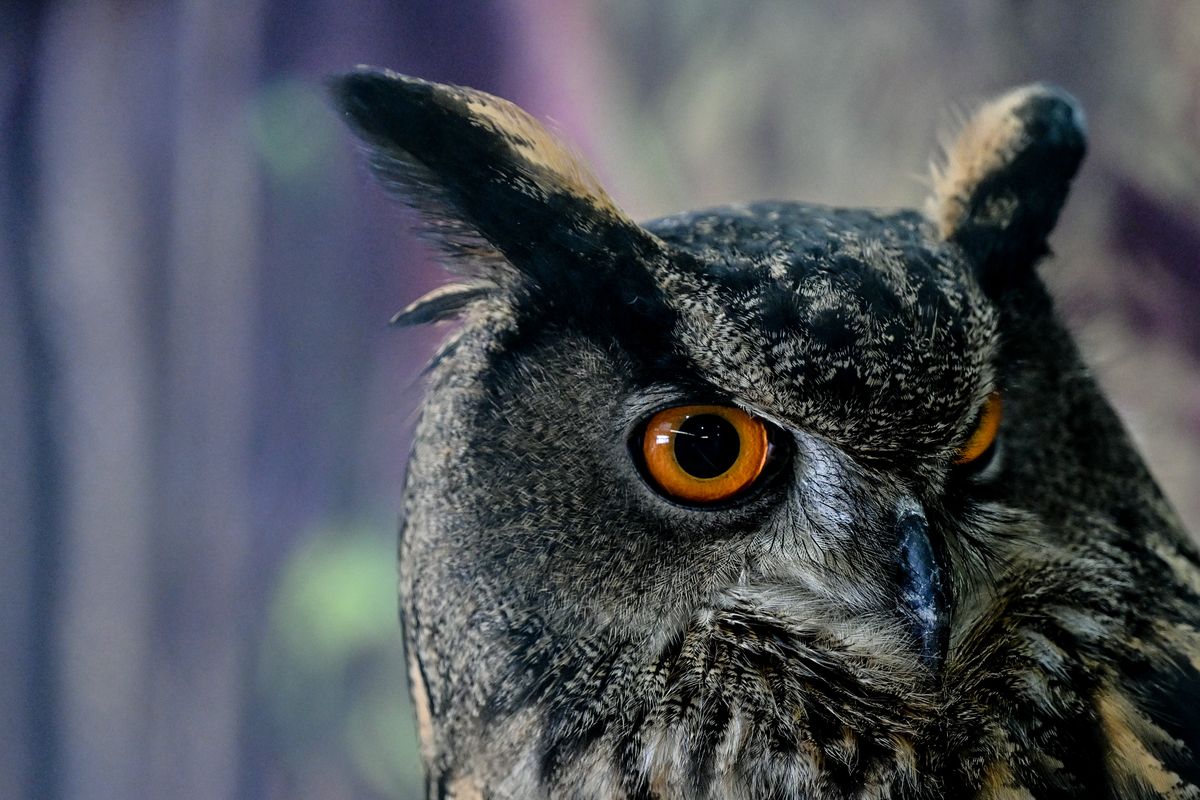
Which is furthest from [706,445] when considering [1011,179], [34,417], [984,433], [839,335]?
[34,417]

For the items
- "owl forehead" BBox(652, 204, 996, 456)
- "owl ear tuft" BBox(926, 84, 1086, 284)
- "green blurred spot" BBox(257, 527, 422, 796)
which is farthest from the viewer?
"green blurred spot" BBox(257, 527, 422, 796)

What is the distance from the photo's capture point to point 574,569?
72cm

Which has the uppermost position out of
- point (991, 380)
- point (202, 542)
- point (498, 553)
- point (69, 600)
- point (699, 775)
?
point (991, 380)

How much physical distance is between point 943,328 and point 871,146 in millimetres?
778

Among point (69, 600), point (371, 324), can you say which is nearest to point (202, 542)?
point (69, 600)

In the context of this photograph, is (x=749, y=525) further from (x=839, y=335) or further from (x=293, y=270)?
(x=293, y=270)

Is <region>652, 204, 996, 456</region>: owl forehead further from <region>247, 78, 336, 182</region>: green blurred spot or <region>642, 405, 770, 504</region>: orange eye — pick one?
<region>247, 78, 336, 182</region>: green blurred spot

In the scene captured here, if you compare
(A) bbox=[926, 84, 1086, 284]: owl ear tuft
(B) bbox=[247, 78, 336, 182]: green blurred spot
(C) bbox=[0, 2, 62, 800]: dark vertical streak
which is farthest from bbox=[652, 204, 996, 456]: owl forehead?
(C) bbox=[0, 2, 62, 800]: dark vertical streak

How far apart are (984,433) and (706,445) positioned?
25cm

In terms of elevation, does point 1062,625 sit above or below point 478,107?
below

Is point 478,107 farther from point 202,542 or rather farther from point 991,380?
point 202,542

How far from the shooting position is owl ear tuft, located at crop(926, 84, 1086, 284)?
827 millimetres

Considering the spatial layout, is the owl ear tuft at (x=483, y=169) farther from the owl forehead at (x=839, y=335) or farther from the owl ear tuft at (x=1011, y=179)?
the owl ear tuft at (x=1011, y=179)

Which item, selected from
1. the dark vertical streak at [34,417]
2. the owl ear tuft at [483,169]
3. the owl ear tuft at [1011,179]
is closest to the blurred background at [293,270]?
the dark vertical streak at [34,417]
